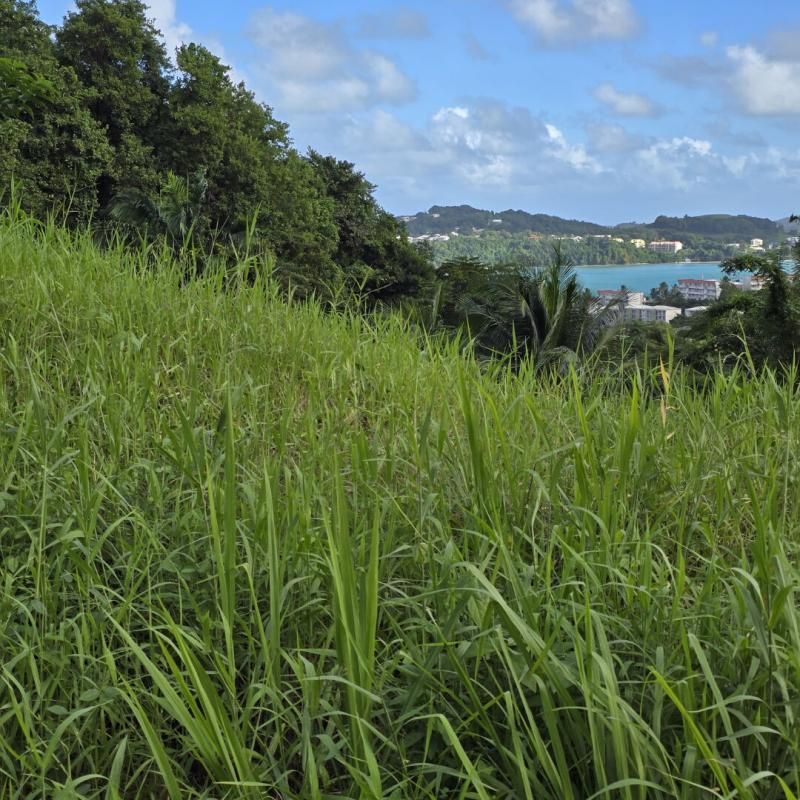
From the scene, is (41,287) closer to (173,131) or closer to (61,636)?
(61,636)

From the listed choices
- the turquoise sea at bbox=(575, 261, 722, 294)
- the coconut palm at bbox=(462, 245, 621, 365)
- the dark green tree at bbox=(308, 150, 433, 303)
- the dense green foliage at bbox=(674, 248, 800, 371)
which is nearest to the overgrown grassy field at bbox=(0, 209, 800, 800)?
the coconut palm at bbox=(462, 245, 621, 365)

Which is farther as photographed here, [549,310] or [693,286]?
[693,286]

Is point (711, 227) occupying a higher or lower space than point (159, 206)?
higher

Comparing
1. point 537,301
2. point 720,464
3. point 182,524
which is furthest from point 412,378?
point 537,301

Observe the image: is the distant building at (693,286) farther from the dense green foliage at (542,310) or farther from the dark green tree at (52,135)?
the dark green tree at (52,135)

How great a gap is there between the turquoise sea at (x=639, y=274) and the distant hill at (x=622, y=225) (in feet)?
22.1

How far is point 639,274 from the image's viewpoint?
211 feet

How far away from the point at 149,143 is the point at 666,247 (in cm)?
6252

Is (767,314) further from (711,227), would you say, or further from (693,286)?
(711,227)

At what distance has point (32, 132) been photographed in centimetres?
1916

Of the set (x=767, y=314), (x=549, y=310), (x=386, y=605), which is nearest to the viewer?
(x=386, y=605)

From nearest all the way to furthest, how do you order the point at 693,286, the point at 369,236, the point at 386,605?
the point at 386,605
the point at 369,236
the point at 693,286

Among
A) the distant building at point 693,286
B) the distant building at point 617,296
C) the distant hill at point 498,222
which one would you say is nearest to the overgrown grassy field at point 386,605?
the distant building at point 617,296

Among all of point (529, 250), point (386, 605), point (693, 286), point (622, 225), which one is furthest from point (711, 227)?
point (386, 605)
